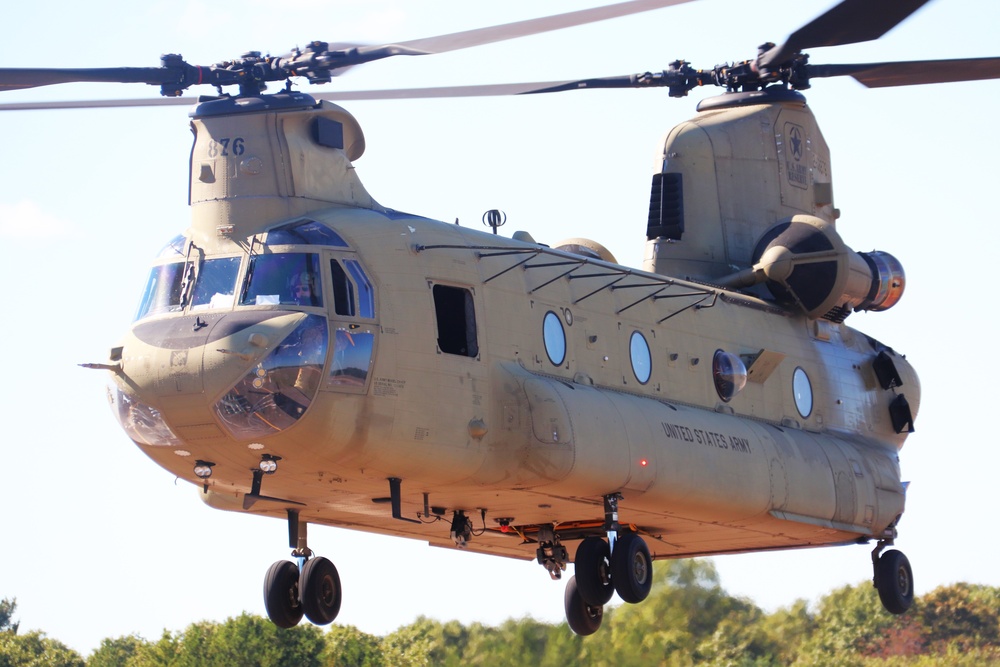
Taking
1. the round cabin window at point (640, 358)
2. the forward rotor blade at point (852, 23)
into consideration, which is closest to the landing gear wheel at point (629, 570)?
the round cabin window at point (640, 358)

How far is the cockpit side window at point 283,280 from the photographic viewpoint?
19719 mm

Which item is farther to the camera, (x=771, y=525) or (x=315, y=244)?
(x=771, y=525)

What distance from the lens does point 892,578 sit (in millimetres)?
26734

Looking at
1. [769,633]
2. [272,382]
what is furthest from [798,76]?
[769,633]

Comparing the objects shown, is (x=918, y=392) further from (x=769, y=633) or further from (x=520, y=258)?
(x=769, y=633)

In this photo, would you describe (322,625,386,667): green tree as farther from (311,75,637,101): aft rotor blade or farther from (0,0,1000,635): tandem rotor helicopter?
(311,75,637,101): aft rotor blade

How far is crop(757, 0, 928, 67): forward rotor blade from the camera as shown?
21.0 metres

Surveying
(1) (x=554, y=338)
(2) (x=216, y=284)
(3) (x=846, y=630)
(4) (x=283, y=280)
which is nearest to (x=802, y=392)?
(1) (x=554, y=338)

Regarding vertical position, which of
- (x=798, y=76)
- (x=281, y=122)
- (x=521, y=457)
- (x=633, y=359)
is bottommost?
(x=521, y=457)

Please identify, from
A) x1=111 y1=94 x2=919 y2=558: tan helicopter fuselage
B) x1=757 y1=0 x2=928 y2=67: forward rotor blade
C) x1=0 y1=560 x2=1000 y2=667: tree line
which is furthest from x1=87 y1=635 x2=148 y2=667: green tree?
x1=757 y1=0 x2=928 y2=67: forward rotor blade

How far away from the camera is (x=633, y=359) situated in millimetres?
23500

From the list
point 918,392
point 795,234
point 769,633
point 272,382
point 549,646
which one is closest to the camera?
point 272,382

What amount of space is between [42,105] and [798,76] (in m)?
11.8

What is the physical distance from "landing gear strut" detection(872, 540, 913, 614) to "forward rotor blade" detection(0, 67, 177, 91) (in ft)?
40.7
